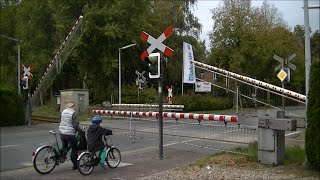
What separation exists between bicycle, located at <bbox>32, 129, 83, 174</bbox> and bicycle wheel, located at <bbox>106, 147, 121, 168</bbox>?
3.41 feet

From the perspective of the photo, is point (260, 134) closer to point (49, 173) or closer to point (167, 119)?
point (49, 173)

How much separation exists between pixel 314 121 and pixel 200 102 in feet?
109

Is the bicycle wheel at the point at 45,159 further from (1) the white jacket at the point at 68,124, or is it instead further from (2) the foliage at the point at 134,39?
(2) the foliage at the point at 134,39

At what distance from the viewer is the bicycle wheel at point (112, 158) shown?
1011 cm

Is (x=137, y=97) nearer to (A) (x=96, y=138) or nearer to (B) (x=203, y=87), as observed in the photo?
(B) (x=203, y=87)

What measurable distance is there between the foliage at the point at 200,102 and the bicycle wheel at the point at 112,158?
2930 centimetres

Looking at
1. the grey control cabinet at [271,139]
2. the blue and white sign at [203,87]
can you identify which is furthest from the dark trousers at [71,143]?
the blue and white sign at [203,87]

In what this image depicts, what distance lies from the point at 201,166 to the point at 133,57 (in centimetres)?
3496

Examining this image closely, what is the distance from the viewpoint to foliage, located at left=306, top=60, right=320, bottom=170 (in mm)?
8344

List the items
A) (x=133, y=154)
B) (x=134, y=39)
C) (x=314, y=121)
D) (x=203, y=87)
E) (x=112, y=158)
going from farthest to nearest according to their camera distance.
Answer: (x=203, y=87)
(x=134, y=39)
(x=133, y=154)
(x=112, y=158)
(x=314, y=121)

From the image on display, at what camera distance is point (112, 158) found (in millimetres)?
10227

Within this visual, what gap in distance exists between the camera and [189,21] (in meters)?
58.8

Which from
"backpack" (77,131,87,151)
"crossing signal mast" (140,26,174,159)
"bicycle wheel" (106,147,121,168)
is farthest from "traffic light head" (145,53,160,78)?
"backpack" (77,131,87,151)

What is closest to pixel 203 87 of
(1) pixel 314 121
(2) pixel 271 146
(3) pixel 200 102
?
(3) pixel 200 102
